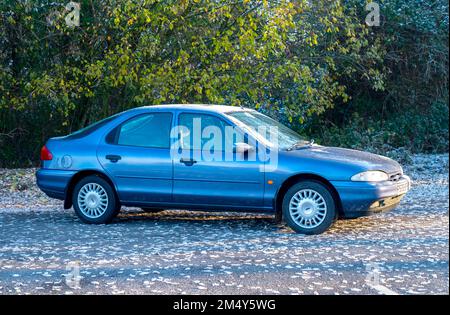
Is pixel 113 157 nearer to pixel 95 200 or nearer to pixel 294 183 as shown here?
pixel 95 200

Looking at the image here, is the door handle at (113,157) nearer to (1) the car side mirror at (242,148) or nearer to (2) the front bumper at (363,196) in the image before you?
(1) the car side mirror at (242,148)

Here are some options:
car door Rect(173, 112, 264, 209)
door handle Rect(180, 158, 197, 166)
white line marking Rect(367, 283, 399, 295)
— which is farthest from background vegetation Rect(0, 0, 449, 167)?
white line marking Rect(367, 283, 399, 295)

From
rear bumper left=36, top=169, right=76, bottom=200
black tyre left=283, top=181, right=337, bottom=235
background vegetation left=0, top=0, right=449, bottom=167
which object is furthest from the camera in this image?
background vegetation left=0, top=0, right=449, bottom=167

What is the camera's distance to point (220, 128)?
1017 centimetres

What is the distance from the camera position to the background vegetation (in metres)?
16.0

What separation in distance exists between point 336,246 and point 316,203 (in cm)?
84

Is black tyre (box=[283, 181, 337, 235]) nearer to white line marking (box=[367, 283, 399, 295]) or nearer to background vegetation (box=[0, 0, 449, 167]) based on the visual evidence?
white line marking (box=[367, 283, 399, 295])

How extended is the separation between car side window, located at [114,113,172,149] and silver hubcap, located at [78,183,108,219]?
0.69 m

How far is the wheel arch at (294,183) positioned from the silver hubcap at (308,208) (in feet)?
0.56

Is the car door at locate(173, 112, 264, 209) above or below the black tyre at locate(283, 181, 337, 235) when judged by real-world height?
above

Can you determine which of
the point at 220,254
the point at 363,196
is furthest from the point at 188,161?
the point at 363,196

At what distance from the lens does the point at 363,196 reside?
943 centimetres

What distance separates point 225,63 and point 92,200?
21.1ft

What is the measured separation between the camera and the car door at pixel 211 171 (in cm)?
984
